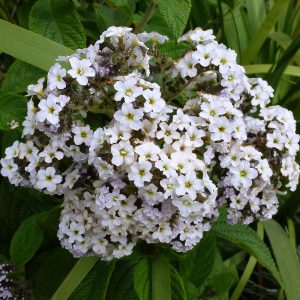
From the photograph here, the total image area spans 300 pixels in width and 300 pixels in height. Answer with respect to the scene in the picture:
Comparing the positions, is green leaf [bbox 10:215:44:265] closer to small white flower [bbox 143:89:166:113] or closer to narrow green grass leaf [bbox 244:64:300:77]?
small white flower [bbox 143:89:166:113]

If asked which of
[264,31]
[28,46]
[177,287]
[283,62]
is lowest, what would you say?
[177,287]

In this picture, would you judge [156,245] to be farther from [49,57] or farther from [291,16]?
[291,16]

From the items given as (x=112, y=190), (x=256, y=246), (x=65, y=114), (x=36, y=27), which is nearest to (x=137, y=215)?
(x=112, y=190)

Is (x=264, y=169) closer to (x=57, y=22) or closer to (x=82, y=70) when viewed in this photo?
(x=82, y=70)

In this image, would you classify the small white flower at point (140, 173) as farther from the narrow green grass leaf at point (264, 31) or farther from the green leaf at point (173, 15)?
the narrow green grass leaf at point (264, 31)

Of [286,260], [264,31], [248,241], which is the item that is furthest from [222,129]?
[264,31]

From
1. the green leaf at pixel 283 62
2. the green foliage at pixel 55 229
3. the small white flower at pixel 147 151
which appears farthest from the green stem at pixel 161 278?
the green leaf at pixel 283 62

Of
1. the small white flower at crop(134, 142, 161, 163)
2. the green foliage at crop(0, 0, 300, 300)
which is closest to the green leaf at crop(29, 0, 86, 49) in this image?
the green foliage at crop(0, 0, 300, 300)
